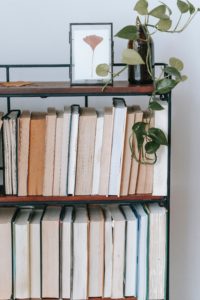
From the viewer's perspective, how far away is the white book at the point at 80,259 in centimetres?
169

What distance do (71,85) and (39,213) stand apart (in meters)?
0.41

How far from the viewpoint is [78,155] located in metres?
1.67

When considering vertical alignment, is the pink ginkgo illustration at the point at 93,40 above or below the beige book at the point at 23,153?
above

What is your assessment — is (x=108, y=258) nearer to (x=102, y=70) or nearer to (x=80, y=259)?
(x=80, y=259)

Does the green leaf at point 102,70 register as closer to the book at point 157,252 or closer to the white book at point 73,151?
the white book at point 73,151

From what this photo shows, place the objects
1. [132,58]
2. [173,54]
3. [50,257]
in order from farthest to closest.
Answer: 1. [173,54]
2. [50,257]
3. [132,58]

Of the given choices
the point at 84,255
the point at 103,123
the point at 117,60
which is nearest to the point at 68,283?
the point at 84,255

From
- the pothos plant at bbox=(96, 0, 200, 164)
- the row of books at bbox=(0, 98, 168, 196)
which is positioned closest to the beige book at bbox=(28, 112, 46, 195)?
the row of books at bbox=(0, 98, 168, 196)

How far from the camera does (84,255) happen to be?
170 centimetres

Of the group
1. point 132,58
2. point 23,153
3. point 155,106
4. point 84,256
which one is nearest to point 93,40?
point 132,58

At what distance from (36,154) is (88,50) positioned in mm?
329

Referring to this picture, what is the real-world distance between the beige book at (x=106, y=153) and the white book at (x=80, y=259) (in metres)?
0.11

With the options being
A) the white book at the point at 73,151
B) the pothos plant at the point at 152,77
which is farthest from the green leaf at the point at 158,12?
the white book at the point at 73,151

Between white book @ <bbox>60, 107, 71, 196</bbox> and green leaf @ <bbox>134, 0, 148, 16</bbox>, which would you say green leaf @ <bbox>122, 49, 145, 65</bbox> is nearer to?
green leaf @ <bbox>134, 0, 148, 16</bbox>
